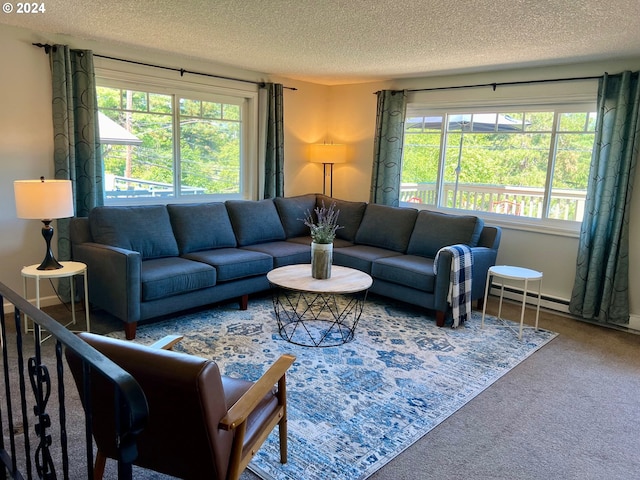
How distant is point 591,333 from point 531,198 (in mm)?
1455

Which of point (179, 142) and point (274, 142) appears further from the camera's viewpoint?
point (274, 142)

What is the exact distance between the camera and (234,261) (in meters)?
3.99

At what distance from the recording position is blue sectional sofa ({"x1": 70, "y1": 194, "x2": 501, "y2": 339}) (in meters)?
3.48

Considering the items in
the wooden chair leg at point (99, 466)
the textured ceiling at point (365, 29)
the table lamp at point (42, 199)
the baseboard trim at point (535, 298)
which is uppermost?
the textured ceiling at point (365, 29)

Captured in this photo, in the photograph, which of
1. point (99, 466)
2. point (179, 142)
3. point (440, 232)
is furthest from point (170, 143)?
point (99, 466)

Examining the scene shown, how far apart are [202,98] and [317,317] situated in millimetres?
2682

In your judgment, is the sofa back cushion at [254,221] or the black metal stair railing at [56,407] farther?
the sofa back cushion at [254,221]

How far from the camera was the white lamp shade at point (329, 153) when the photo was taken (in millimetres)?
5680

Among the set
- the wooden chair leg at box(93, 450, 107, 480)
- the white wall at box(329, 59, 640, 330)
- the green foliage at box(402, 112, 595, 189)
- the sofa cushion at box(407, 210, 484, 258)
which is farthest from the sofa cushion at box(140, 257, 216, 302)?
the green foliage at box(402, 112, 595, 189)

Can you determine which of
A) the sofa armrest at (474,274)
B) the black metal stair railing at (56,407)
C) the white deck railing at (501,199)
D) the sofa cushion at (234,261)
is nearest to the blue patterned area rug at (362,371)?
the sofa armrest at (474,274)

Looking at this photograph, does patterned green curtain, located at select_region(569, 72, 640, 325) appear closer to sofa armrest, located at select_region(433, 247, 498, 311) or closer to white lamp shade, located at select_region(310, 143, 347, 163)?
sofa armrest, located at select_region(433, 247, 498, 311)

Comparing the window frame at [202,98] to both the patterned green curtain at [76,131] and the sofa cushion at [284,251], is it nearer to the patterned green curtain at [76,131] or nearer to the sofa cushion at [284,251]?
the patterned green curtain at [76,131]

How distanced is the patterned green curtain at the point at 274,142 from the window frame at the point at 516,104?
1507mm

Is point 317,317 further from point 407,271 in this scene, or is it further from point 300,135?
point 300,135
